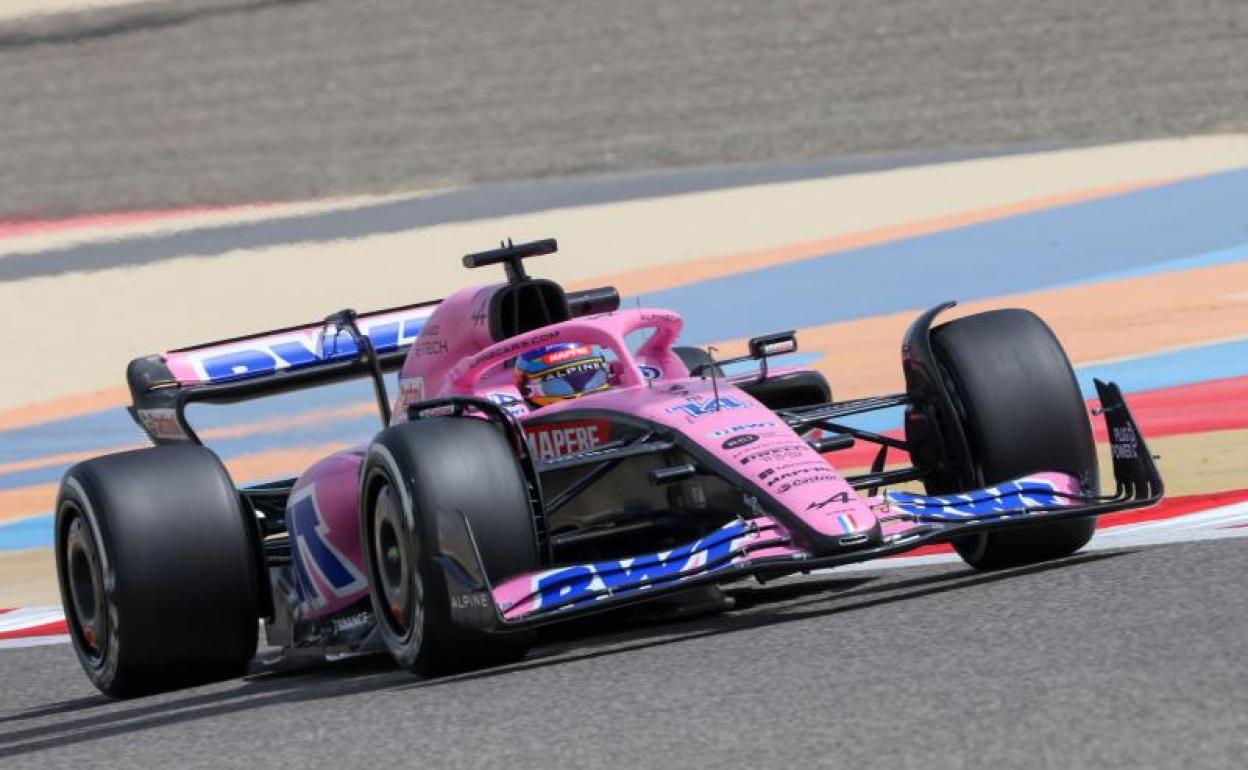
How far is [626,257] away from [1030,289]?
4104 mm

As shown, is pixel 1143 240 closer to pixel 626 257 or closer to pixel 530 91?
pixel 626 257

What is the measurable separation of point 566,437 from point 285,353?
1.95 m

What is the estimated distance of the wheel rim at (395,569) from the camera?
7.26m

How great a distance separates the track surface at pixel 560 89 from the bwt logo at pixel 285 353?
12.0m

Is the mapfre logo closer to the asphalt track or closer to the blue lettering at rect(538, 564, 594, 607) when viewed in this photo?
the asphalt track

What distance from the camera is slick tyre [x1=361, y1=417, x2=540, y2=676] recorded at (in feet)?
23.2

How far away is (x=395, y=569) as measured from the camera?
767cm

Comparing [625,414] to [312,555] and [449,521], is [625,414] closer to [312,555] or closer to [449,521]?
[449,521]

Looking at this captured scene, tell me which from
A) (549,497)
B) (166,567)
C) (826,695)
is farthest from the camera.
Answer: (549,497)

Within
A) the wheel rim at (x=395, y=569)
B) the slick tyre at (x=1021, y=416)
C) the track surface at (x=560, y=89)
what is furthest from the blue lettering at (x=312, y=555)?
the track surface at (x=560, y=89)

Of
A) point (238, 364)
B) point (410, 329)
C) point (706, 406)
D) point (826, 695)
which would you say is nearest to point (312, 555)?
point (238, 364)

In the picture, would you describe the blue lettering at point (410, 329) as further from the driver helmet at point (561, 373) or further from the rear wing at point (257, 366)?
the driver helmet at point (561, 373)

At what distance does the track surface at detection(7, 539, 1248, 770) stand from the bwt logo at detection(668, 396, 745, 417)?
677 mm

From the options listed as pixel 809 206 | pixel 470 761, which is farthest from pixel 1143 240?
pixel 470 761
